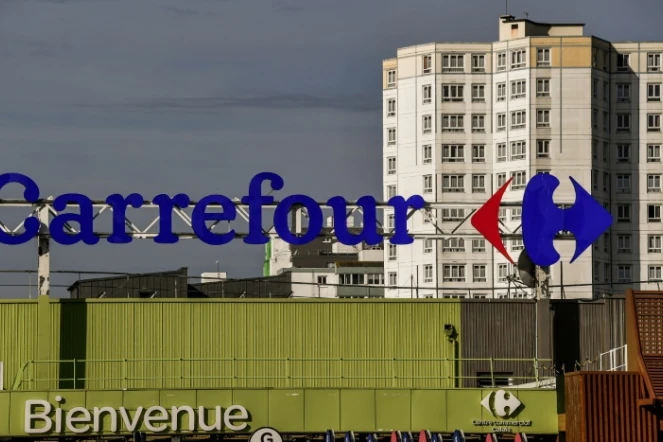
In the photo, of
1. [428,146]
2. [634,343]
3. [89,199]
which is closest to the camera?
[634,343]

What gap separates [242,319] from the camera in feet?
232

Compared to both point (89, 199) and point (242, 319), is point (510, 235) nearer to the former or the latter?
point (242, 319)

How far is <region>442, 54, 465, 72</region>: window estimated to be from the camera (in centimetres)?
16838

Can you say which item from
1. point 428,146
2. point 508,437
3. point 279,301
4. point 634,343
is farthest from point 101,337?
point 428,146

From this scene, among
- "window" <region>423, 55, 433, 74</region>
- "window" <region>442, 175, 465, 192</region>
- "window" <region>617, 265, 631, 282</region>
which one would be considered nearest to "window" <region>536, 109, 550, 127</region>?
"window" <region>442, 175, 465, 192</region>

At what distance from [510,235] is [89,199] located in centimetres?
1764

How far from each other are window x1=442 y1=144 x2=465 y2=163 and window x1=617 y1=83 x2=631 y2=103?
16.8m

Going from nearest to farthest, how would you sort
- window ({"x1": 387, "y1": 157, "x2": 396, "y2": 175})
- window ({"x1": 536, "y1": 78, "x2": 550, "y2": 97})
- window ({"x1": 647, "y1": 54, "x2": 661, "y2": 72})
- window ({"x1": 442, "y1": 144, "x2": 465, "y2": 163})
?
window ({"x1": 536, "y1": 78, "x2": 550, "y2": 97}) → window ({"x1": 442, "y1": 144, "x2": 465, "y2": 163}) → window ({"x1": 647, "y1": 54, "x2": 661, "y2": 72}) → window ({"x1": 387, "y1": 157, "x2": 396, "y2": 175})

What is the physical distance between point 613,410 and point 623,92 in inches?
4451

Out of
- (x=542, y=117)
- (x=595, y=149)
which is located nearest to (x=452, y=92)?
(x=542, y=117)

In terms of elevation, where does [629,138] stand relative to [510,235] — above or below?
above

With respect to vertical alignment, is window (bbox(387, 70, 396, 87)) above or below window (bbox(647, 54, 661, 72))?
below

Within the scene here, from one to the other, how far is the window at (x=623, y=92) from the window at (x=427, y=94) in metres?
19.4

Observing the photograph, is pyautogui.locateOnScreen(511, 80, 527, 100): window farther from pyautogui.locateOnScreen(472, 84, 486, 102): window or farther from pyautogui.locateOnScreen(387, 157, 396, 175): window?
pyautogui.locateOnScreen(387, 157, 396, 175): window
